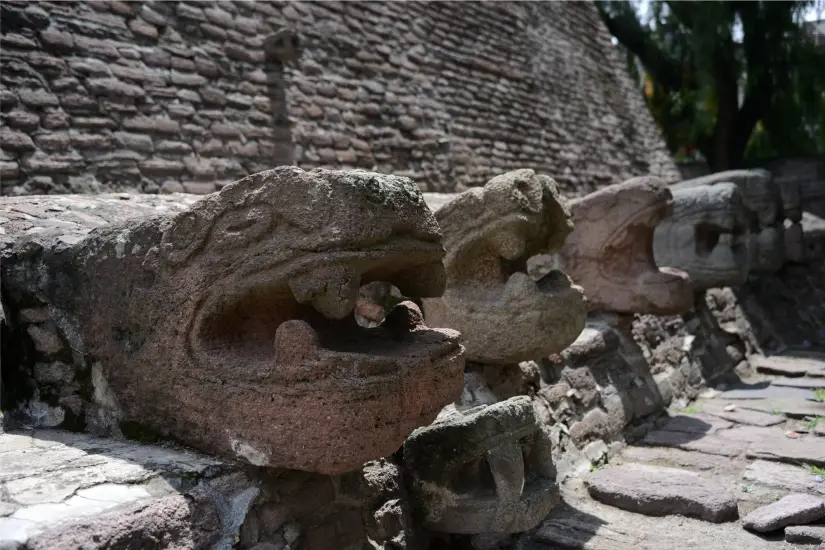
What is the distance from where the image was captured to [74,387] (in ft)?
8.77

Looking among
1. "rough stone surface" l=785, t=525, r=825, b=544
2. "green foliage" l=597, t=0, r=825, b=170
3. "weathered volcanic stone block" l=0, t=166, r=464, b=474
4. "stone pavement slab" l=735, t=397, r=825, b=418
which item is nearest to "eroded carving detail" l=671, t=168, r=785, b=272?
"stone pavement slab" l=735, t=397, r=825, b=418

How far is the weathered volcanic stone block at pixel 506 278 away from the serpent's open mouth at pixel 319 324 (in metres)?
1.02

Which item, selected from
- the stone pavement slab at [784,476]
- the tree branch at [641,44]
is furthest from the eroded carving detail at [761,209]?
the tree branch at [641,44]

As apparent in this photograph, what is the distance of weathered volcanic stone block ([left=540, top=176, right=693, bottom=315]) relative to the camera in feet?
16.1

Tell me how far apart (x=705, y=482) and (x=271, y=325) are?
256 cm

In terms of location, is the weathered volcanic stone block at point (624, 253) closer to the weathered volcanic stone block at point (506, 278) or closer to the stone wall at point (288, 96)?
the weathered volcanic stone block at point (506, 278)

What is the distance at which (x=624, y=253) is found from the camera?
5.10 m

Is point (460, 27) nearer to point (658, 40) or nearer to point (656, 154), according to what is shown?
point (656, 154)

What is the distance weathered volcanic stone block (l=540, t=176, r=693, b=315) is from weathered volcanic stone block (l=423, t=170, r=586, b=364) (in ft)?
4.57

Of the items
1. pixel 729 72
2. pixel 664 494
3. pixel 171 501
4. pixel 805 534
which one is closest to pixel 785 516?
pixel 805 534

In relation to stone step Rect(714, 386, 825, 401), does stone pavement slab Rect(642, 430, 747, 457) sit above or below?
below

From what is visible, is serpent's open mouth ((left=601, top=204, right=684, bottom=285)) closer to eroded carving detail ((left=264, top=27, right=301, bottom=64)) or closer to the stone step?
the stone step

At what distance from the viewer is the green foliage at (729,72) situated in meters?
14.8

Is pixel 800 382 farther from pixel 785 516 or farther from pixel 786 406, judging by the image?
pixel 785 516
